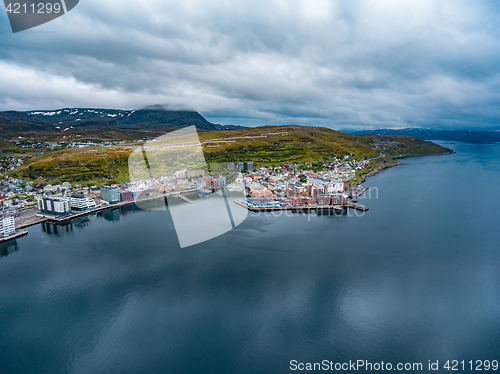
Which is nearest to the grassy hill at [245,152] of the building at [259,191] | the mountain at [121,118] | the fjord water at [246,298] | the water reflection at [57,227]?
the water reflection at [57,227]

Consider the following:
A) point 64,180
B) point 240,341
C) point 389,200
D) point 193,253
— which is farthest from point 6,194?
point 389,200

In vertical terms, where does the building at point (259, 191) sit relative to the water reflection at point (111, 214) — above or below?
above

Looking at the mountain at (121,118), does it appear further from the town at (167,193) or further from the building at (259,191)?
the building at (259,191)

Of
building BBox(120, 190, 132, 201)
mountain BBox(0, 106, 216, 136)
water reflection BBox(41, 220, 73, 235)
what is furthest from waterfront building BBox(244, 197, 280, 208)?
mountain BBox(0, 106, 216, 136)

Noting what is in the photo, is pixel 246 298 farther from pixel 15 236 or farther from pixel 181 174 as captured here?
pixel 181 174

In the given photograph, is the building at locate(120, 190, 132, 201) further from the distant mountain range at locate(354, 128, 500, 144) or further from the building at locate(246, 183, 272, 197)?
the distant mountain range at locate(354, 128, 500, 144)
